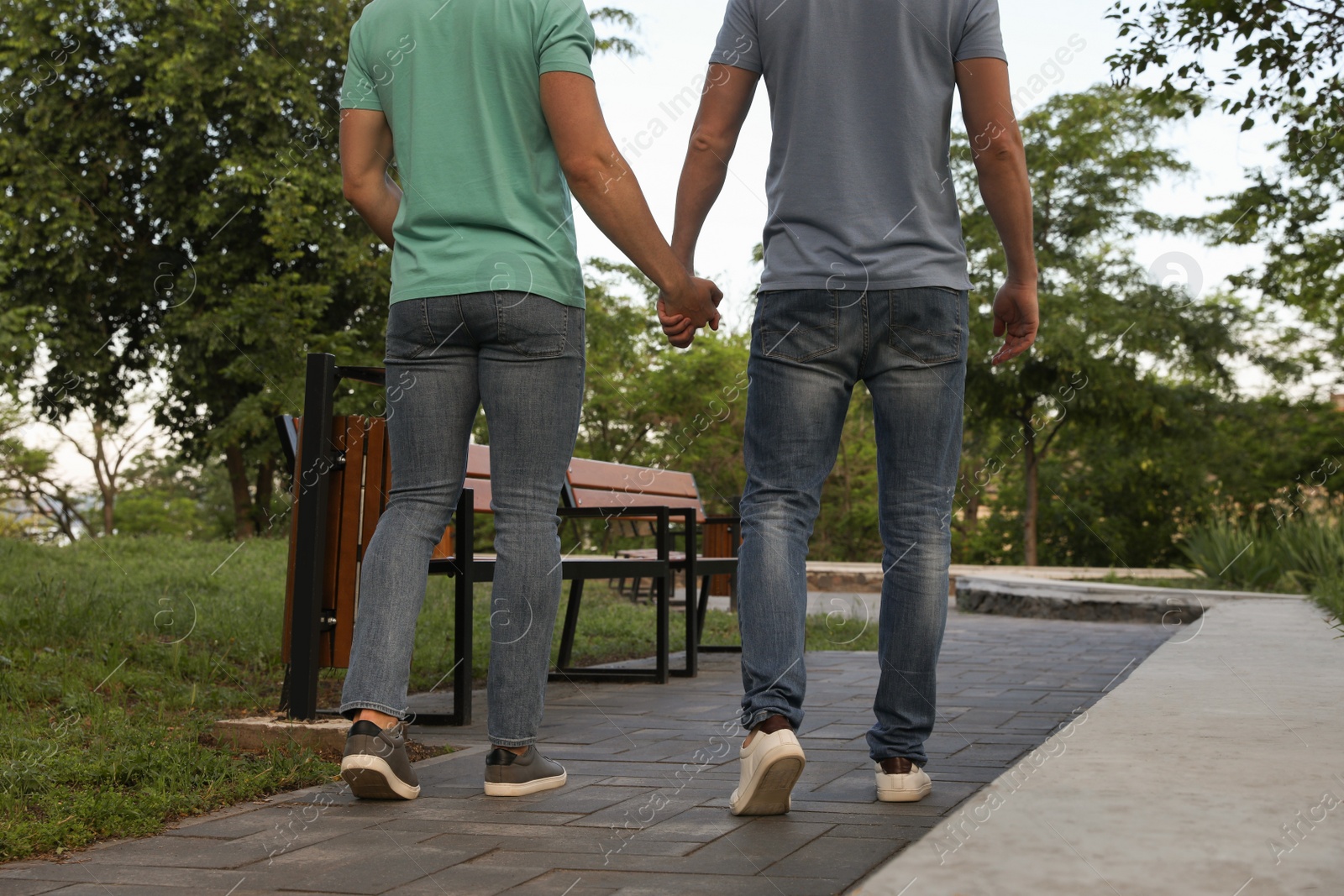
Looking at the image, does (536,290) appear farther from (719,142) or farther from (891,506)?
(891,506)

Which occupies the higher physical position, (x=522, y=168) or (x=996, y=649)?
(x=522, y=168)

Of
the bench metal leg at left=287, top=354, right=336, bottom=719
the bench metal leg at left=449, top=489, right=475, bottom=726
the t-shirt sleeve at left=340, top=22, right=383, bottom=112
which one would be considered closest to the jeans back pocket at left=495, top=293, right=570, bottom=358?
the t-shirt sleeve at left=340, top=22, right=383, bottom=112

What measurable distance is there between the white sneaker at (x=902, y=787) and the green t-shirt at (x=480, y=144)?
1.30 meters

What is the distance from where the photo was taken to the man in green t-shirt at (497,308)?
2.90 metres

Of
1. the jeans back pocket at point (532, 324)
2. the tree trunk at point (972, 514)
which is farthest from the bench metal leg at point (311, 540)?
the tree trunk at point (972, 514)

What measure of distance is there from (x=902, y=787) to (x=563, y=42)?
1.86 meters

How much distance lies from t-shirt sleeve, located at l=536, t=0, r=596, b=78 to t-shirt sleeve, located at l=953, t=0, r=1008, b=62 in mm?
853

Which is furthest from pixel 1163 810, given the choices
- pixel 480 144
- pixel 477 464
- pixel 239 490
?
pixel 239 490

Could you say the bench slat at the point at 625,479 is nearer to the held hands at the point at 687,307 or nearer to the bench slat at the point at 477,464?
the bench slat at the point at 477,464

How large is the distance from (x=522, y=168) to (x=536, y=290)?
1.04ft

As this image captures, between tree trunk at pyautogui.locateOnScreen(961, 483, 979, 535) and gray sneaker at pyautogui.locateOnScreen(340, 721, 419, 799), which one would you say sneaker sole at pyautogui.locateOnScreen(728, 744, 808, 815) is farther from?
tree trunk at pyautogui.locateOnScreen(961, 483, 979, 535)

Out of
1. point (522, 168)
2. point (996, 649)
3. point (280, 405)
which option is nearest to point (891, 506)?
point (522, 168)

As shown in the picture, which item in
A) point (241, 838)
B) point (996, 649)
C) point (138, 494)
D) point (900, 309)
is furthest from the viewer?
point (138, 494)

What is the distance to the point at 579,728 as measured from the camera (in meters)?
4.06
